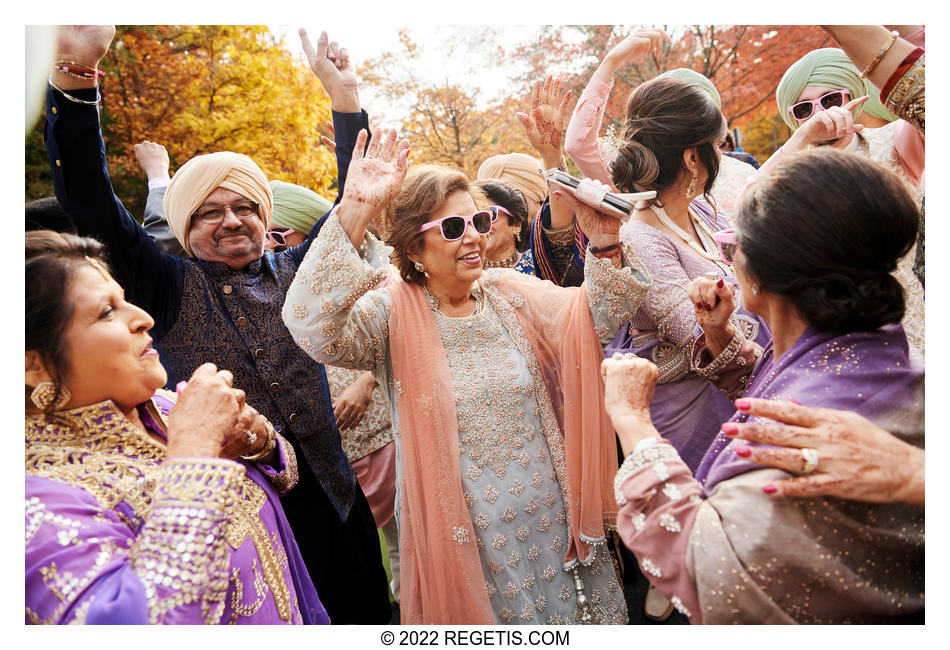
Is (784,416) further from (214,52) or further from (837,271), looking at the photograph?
(214,52)

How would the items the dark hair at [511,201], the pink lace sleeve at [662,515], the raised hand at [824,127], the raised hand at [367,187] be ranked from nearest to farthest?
1. the pink lace sleeve at [662,515]
2. the raised hand at [367,187]
3. the raised hand at [824,127]
4. the dark hair at [511,201]

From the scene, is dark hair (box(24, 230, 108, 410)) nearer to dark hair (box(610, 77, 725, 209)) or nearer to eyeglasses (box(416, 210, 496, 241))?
eyeglasses (box(416, 210, 496, 241))

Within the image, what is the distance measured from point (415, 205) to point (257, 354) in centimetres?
77

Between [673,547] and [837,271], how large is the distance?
2.17ft

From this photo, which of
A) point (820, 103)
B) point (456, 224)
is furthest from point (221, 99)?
point (820, 103)

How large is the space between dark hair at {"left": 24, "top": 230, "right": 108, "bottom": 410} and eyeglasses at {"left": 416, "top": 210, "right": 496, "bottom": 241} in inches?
44.4

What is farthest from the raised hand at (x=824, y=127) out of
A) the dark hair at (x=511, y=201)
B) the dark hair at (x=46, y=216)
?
the dark hair at (x=46, y=216)

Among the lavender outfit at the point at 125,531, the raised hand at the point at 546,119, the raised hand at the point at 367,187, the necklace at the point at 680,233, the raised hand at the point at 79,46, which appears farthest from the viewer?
the raised hand at the point at 546,119

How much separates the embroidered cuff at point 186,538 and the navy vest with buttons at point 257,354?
3.00 ft

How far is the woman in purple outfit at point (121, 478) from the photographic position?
1186 millimetres

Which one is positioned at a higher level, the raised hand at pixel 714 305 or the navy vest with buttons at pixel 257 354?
the raised hand at pixel 714 305

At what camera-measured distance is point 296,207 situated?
3357 millimetres

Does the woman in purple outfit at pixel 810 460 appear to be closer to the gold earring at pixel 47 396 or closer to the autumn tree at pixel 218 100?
the gold earring at pixel 47 396

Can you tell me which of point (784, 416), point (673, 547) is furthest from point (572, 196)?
point (673, 547)
